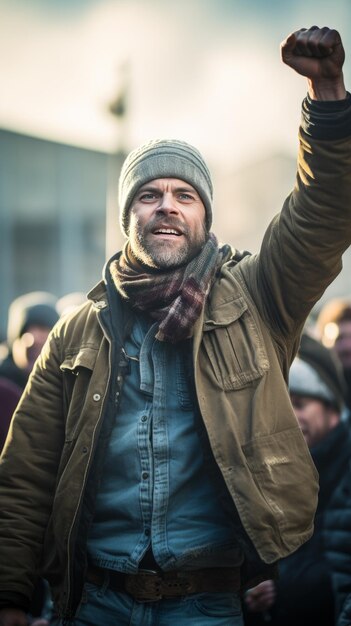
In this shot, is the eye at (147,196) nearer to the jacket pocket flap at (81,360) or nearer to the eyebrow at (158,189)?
the eyebrow at (158,189)

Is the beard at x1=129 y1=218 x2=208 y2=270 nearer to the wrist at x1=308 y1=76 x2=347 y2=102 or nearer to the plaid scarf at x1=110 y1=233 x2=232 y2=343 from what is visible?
the plaid scarf at x1=110 y1=233 x2=232 y2=343

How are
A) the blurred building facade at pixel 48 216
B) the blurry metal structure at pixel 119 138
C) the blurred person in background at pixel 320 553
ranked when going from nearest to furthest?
the blurred person in background at pixel 320 553 → the blurry metal structure at pixel 119 138 → the blurred building facade at pixel 48 216

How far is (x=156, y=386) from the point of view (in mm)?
2455

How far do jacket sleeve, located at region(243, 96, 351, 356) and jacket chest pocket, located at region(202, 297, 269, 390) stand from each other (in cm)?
7

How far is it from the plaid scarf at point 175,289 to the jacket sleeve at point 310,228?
0.63ft

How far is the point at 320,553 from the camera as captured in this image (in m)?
3.57

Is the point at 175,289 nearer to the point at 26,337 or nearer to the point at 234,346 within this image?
the point at 234,346

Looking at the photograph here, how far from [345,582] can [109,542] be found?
1349 mm

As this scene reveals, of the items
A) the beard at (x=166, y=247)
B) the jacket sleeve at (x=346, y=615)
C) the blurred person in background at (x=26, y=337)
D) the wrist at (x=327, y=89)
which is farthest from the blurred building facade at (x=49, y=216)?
the wrist at (x=327, y=89)

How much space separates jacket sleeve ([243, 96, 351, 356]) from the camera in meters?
2.16

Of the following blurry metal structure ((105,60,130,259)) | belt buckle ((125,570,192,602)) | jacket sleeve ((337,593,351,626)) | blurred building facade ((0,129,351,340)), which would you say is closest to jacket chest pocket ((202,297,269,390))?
belt buckle ((125,570,192,602))

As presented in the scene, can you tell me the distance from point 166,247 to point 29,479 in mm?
925

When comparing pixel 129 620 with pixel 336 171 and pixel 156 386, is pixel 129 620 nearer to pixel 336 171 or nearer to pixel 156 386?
pixel 156 386

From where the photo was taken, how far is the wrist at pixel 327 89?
216 cm
